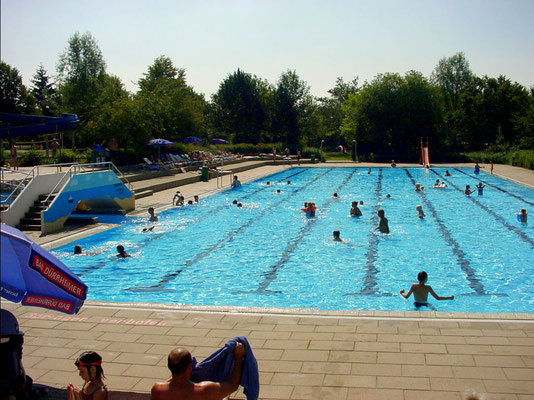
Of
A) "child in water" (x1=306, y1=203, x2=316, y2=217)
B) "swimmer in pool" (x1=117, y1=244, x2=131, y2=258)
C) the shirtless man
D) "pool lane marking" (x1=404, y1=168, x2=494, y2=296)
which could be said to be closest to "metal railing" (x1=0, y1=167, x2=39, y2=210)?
"swimmer in pool" (x1=117, y1=244, x2=131, y2=258)

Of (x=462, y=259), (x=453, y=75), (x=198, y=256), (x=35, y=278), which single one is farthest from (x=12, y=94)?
(x=453, y=75)

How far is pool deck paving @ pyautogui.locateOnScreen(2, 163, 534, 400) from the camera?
5320 millimetres

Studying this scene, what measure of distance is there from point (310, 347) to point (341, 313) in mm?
1506

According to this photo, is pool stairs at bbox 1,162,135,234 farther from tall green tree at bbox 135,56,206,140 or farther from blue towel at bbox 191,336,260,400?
blue towel at bbox 191,336,260,400

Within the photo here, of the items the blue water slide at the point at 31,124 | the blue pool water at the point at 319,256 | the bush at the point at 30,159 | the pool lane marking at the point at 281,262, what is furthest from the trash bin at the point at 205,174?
the pool lane marking at the point at 281,262

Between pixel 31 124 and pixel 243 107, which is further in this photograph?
pixel 243 107

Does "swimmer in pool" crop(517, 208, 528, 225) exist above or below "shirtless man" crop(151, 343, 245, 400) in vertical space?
below

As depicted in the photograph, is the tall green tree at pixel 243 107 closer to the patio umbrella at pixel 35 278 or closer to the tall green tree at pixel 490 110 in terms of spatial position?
the tall green tree at pixel 490 110

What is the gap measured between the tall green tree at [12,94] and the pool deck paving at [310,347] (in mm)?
46385

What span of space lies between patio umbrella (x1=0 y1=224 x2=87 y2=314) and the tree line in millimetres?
23993

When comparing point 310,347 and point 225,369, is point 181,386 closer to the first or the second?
point 225,369

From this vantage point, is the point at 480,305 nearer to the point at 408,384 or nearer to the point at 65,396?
the point at 408,384

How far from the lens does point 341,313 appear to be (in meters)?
7.79

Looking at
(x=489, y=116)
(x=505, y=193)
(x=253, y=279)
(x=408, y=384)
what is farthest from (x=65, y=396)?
(x=489, y=116)
